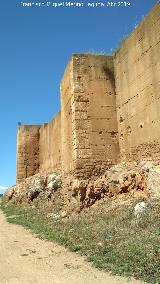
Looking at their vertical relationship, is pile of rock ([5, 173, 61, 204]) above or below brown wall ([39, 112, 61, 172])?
below

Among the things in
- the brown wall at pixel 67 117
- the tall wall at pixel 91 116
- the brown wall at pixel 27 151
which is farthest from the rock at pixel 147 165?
the brown wall at pixel 27 151

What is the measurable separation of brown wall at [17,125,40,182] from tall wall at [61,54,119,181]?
12600 millimetres

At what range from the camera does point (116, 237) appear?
26.1 feet

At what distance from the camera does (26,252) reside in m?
8.77

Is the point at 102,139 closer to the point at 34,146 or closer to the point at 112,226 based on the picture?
the point at 112,226

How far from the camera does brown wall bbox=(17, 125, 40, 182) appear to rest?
25.9 meters

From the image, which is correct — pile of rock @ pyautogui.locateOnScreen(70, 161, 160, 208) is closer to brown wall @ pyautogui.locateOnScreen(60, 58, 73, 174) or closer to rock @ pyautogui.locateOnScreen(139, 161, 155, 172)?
rock @ pyautogui.locateOnScreen(139, 161, 155, 172)

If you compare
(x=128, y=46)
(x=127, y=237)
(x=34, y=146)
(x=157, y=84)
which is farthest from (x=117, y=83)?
(x=34, y=146)

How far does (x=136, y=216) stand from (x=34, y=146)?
17.9 meters

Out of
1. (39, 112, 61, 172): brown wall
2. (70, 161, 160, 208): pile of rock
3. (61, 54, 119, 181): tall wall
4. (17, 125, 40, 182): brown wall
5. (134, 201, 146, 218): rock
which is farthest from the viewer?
(17, 125, 40, 182): brown wall

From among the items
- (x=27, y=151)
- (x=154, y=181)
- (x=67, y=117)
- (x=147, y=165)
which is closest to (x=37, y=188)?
(x=27, y=151)

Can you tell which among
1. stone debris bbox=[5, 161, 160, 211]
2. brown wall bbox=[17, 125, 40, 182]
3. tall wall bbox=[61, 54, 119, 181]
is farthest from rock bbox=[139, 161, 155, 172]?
brown wall bbox=[17, 125, 40, 182]

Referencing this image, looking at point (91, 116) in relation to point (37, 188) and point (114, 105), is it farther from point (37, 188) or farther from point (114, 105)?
point (37, 188)

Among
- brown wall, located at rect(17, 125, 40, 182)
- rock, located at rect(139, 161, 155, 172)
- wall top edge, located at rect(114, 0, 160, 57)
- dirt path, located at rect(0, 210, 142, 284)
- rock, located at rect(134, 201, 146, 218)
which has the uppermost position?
wall top edge, located at rect(114, 0, 160, 57)
